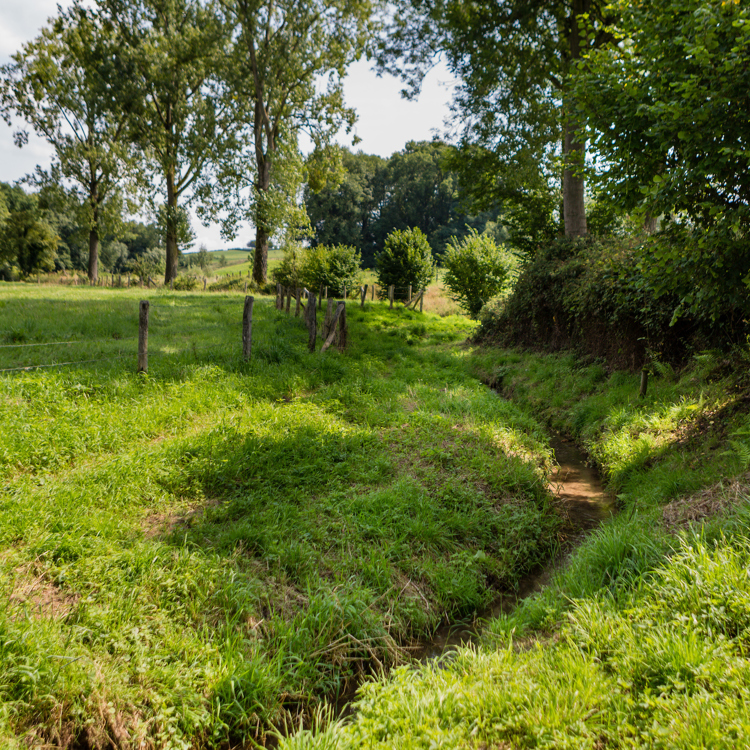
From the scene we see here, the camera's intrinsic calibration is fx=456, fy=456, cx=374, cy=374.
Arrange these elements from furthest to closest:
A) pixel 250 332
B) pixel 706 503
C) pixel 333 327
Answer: pixel 333 327, pixel 250 332, pixel 706 503

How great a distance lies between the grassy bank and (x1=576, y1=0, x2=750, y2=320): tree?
2.10 metres

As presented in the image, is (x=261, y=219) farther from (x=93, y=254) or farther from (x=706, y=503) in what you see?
(x=706, y=503)

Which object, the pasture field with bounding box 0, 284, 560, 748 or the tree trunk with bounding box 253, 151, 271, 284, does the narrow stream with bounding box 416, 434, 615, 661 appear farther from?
the tree trunk with bounding box 253, 151, 271, 284

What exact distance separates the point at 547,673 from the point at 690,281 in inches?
226

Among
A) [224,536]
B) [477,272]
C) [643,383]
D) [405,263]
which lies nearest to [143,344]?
[224,536]

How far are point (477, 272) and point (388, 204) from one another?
51.5m

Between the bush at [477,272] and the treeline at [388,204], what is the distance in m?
39.9

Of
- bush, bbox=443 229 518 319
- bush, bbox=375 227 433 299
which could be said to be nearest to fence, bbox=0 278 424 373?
bush, bbox=443 229 518 319

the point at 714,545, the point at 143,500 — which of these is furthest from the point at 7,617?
the point at 714,545

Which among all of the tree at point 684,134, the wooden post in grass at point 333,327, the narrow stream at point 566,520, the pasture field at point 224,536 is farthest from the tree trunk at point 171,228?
the narrow stream at point 566,520

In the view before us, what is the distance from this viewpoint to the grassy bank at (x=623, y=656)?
2.57m

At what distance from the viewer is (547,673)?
3.08 m

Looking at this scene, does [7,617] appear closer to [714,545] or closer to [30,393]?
[30,393]

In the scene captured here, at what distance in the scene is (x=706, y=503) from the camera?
4.77 m
